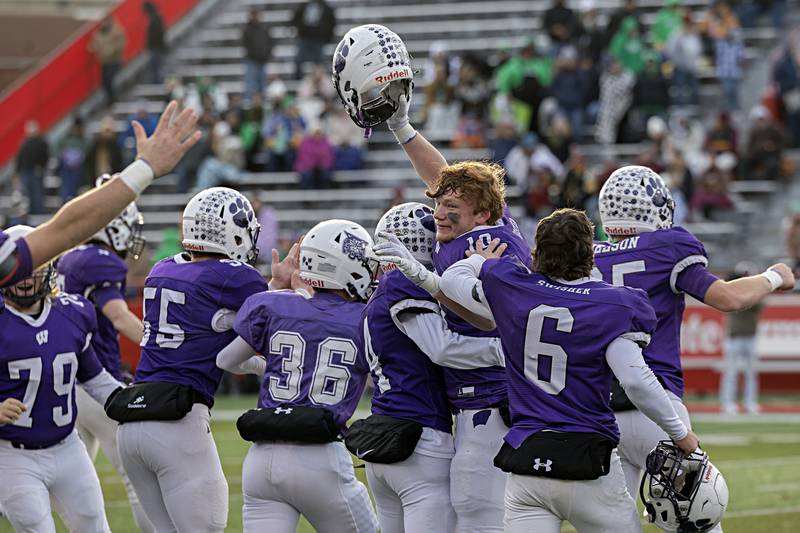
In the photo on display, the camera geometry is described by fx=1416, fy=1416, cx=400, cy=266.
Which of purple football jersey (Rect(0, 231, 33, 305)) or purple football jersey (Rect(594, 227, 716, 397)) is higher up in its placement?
purple football jersey (Rect(0, 231, 33, 305))

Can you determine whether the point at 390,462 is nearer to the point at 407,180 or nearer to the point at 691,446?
the point at 691,446

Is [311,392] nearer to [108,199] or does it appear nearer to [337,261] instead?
[337,261]

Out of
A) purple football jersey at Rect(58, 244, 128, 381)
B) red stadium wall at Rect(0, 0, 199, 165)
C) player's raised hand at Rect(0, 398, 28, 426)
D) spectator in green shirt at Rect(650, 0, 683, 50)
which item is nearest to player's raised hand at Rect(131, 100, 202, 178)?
player's raised hand at Rect(0, 398, 28, 426)

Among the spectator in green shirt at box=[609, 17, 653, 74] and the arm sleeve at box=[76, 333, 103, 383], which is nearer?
the arm sleeve at box=[76, 333, 103, 383]

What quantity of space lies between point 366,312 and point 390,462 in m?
0.65

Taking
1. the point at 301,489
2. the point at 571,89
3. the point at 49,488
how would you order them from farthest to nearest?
the point at 571,89 → the point at 49,488 → the point at 301,489

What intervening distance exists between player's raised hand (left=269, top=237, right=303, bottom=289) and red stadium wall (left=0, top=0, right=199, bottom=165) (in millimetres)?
21373

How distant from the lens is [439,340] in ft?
18.8

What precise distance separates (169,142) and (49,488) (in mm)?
2371

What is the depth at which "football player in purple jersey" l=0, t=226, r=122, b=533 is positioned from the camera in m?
6.49

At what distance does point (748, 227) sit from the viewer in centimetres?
1994

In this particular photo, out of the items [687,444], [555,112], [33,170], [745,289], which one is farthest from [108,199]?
[33,170]

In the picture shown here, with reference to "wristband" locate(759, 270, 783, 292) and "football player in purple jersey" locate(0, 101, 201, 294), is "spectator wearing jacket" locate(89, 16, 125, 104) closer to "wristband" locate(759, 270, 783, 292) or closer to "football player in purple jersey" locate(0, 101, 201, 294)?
"wristband" locate(759, 270, 783, 292)

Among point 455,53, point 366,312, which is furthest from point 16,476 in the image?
point 455,53
